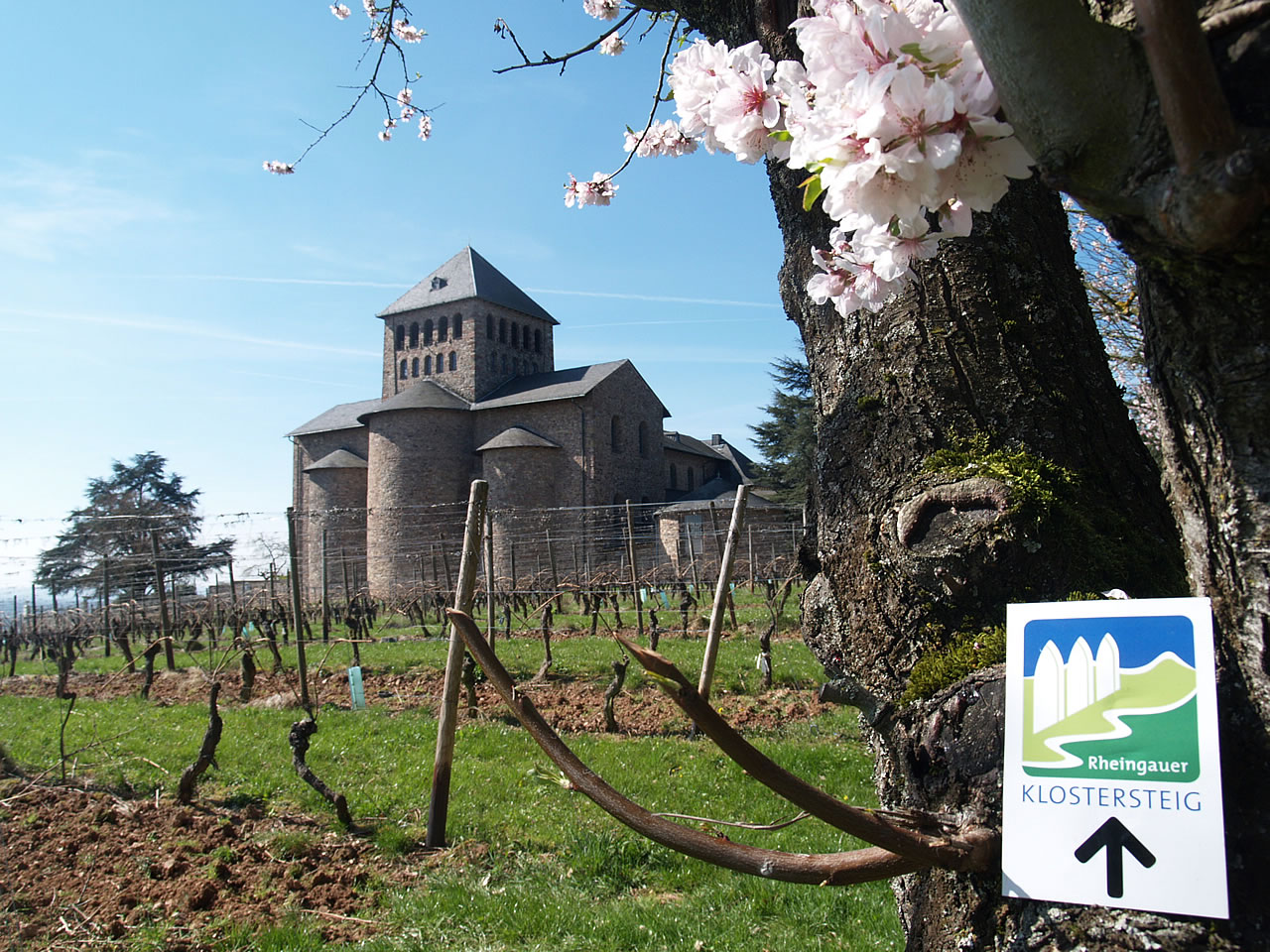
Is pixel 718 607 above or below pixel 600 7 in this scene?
below

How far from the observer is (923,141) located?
0.93 m

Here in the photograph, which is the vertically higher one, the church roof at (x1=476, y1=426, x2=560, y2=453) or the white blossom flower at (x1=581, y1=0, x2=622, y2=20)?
the church roof at (x1=476, y1=426, x2=560, y2=453)

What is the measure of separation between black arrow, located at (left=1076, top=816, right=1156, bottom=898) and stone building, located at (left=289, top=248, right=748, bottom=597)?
3070cm

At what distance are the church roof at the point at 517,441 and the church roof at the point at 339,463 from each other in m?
7.75

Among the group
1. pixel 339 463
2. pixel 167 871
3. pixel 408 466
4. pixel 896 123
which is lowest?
pixel 167 871

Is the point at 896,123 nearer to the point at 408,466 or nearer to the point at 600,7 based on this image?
the point at 600,7

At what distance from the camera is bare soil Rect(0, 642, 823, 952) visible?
3.66m

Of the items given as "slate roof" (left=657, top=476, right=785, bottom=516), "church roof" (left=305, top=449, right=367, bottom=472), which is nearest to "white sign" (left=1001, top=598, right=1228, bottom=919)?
"slate roof" (left=657, top=476, right=785, bottom=516)

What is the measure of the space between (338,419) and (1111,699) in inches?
1855

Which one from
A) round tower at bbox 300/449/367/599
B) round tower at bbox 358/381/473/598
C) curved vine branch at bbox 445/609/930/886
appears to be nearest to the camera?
curved vine branch at bbox 445/609/930/886

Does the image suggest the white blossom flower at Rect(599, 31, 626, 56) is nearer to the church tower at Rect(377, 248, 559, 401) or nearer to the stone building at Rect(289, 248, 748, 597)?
the stone building at Rect(289, 248, 748, 597)

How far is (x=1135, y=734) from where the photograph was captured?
1.17 m

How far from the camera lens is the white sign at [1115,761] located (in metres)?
1.10

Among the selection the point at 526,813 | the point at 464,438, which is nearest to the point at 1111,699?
the point at 526,813
